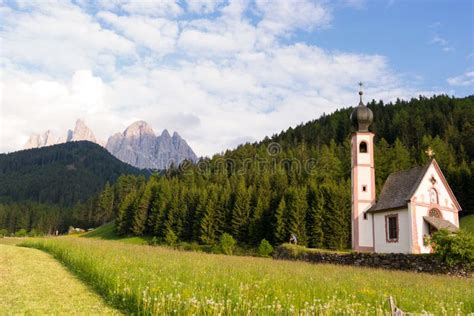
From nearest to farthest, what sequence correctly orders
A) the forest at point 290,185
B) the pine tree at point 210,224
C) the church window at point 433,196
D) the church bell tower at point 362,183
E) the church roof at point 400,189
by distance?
the church roof at point 400,189 → the church window at point 433,196 → the church bell tower at point 362,183 → the forest at point 290,185 → the pine tree at point 210,224

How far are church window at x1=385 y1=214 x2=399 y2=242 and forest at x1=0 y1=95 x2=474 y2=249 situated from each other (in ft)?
49.3

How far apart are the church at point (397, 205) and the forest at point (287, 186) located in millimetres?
10260

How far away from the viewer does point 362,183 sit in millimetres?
36656

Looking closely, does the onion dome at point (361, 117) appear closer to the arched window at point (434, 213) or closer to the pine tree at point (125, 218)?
the arched window at point (434, 213)

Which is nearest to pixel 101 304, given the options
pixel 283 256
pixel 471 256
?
pixel 471 256

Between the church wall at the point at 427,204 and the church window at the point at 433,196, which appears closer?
the church wall at the point at 427,204

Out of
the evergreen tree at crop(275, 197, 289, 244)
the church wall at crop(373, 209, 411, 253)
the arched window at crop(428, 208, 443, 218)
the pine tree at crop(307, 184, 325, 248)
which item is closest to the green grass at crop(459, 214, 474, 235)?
the pine tree at crop(307, 184, 325, 248)

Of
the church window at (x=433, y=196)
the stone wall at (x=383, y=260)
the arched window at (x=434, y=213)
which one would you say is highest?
the church window at (x=433, y=196)

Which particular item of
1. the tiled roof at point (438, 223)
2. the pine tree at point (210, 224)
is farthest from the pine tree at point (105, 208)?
the tiled roof at point (438, 223)

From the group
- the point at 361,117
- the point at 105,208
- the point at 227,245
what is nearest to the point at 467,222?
the point at 361,117

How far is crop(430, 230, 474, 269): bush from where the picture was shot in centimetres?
2264

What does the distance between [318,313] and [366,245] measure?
96.3 ft

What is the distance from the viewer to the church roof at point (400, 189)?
32.7 m

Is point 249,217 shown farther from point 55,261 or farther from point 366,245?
point 55,261
